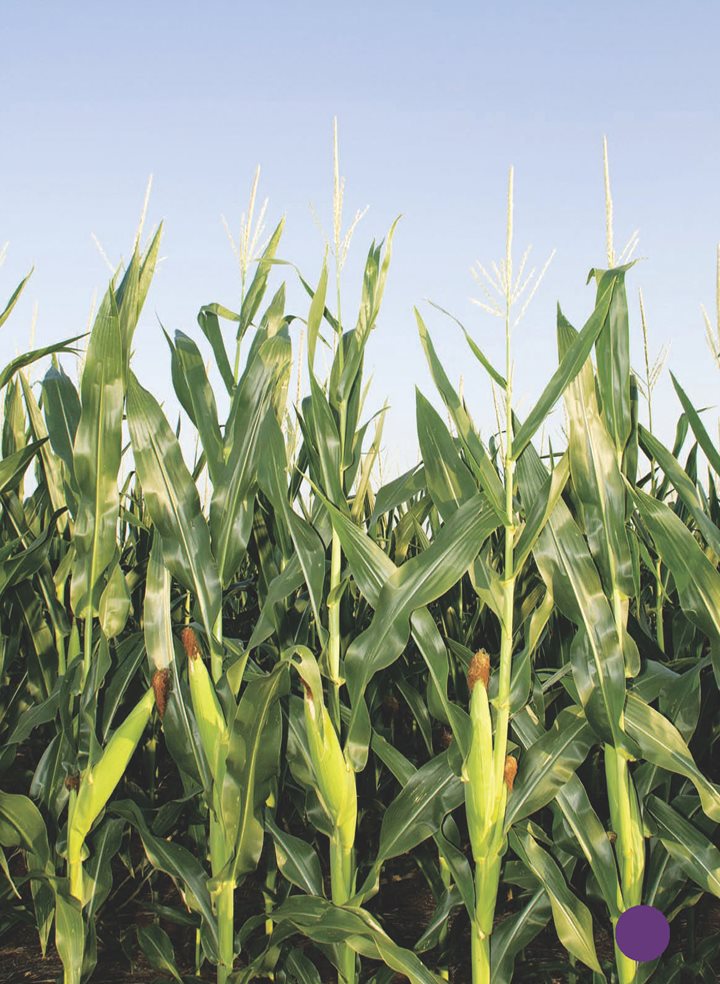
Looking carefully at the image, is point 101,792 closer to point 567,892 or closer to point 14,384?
point 567,892

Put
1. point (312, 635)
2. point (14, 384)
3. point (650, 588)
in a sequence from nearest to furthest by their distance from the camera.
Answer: point (312, 635) < point (14, 384) < point (650, 588)

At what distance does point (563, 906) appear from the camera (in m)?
1.79

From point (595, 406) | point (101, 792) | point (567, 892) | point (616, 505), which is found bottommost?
point (567, 892)

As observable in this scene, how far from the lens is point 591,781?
8.05 ft

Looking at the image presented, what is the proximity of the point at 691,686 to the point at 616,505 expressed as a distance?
466mm

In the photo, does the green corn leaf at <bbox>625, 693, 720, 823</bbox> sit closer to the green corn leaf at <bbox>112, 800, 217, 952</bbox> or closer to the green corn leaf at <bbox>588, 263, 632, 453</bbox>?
the green corn leaf at <bbox>588, 263, 632, 453</bbox>

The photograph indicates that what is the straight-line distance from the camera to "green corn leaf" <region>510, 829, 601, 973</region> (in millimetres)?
1788

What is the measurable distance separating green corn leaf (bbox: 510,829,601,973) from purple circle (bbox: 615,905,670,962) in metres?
0.07

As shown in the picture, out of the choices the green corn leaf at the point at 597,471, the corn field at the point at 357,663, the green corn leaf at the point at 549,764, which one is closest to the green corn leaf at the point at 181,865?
the corn field at the point at 357,663

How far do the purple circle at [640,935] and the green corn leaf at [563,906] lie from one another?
0.21 feet

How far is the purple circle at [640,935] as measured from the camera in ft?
5.74

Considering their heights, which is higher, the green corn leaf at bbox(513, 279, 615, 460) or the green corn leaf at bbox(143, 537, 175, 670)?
the green corn leaf at bbox(513, 279, 615, 460)

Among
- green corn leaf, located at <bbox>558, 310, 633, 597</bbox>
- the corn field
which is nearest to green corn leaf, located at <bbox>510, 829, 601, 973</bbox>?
the corn field

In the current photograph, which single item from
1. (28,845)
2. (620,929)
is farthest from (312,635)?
(620,929)
